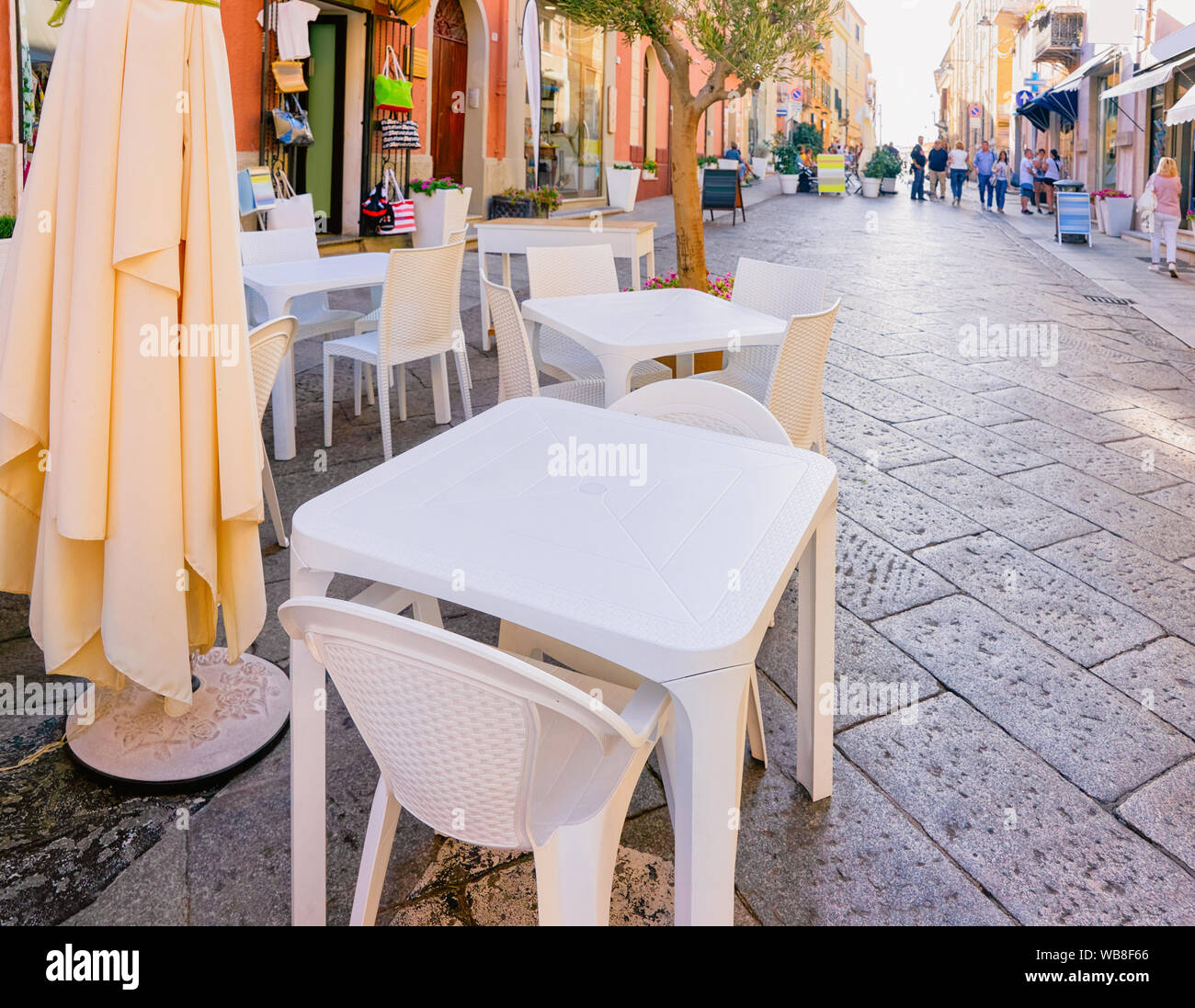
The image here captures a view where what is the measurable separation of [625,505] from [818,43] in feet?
16.9

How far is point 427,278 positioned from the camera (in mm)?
3961

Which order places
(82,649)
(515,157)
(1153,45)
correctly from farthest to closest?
(1153,45) < (515,157) < (82,649)

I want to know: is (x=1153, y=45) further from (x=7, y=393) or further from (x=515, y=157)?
(x=7, y=393)

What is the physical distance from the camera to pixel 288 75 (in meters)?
7.96

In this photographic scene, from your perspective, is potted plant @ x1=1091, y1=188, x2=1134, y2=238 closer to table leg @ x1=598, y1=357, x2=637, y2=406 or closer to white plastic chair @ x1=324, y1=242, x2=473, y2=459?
white plastic chair @ x1=324, y1=242, x2=473, y2=459

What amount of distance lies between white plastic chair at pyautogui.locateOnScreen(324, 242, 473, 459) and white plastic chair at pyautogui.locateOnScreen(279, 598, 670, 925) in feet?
8.58

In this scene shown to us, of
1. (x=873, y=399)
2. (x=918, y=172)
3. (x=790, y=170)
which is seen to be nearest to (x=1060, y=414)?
(x=873, y=399)

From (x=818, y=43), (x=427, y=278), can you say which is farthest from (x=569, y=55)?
(x=427, y=278)

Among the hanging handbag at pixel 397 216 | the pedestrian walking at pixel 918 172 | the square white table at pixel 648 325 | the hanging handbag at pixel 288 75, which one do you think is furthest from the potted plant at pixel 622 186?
the square white table at pixel 648 325

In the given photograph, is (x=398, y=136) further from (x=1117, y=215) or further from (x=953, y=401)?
(x=1117, y=215)

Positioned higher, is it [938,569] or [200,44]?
[200,44]

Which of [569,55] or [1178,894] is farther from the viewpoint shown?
[569,55]
